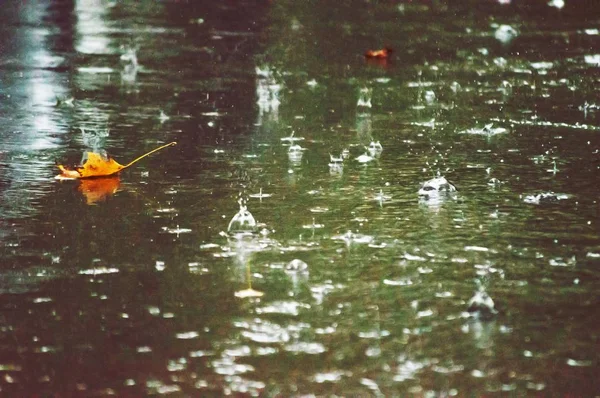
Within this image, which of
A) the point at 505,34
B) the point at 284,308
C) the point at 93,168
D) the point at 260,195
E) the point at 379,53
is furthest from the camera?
the point at 505,34

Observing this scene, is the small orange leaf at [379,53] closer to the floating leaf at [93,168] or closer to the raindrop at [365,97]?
the raindrop at [365,97]

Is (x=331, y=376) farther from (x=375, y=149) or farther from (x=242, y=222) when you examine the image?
(x=375, y=149)

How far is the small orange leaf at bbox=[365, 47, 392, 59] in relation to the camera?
1165 centimetres

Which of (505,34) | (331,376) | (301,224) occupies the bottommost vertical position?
(331,376)

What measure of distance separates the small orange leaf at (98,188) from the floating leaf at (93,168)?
0.04 metres

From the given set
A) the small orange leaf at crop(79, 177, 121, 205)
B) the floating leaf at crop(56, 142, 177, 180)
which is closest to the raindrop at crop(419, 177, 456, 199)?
the small orange leaf at crop(79, 177, 121, 205)

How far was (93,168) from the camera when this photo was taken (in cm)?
693

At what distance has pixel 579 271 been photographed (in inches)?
198

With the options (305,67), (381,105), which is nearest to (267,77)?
(305,67)

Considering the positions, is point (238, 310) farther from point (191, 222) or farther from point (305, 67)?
point (305, 67)

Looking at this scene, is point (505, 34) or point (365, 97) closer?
point (365, 97)

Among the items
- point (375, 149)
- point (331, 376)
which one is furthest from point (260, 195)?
point (331, 376)

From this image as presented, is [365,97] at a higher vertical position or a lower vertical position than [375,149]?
higher

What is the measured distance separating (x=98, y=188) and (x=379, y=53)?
5513mm
